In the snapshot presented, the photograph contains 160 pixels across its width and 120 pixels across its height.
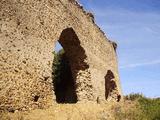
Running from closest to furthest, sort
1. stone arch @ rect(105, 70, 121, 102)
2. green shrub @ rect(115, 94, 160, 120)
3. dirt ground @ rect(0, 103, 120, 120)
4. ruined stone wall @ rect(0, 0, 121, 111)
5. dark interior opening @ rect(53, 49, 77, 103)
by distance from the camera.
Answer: dirt ground @ rect(0, 103, 120, 120) < ruined stone wall @ rect(0, 0, 121, 111) < green shrub @ rect(115, 94, 160, 120) < dark interior opening @ rect(53, 49, 77, 103) < stone arch @ rect(105, 70, 121, 102)

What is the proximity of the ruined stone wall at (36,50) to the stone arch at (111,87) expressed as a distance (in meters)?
4.57

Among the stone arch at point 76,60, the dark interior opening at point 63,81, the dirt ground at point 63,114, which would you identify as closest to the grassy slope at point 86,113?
the dirt ground at point 63,114

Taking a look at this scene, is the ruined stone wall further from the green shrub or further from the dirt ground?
the green shrub

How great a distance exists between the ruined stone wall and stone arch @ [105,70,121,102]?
180 inches

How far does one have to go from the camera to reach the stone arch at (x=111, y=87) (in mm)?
21797

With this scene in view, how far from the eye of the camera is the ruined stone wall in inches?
403

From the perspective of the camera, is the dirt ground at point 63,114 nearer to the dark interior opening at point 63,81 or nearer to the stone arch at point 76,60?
the stone arch at point 76,60

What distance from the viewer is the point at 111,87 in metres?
22.2

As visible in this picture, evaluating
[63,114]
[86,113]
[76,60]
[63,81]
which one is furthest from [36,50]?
[63,81]

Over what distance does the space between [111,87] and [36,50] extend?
11298mm

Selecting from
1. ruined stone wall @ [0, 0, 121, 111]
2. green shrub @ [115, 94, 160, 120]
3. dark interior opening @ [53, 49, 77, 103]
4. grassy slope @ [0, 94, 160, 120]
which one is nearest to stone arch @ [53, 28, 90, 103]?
ruined stone wall @ [0, 0, 121, 111]

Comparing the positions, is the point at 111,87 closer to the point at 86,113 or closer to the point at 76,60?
the point at 76,60

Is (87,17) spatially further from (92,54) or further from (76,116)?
(76,116)

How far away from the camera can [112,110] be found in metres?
13.1
